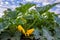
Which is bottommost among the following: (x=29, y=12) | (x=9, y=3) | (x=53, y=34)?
(x=53, y=34)

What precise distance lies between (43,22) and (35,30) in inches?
3.3

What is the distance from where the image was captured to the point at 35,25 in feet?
2.32

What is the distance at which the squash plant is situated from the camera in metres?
0.65

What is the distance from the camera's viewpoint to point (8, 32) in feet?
2.19

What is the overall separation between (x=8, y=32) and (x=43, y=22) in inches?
6.0

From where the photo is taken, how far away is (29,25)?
2.29ft

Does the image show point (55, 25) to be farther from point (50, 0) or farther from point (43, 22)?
point (50, 0)

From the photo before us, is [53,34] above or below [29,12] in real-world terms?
below

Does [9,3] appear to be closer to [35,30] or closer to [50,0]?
[50,0]

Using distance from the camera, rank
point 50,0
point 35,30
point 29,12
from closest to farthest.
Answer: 1. point 35,30
2. point 29,12
3. point 50,0

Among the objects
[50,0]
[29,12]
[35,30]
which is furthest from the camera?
[50,0]

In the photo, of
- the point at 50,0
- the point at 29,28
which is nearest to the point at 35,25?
the point at 29,28

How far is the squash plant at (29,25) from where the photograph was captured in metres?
0.65

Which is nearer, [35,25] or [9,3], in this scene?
[35,25]
